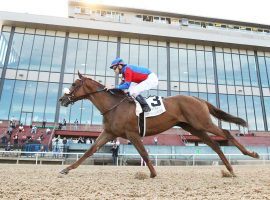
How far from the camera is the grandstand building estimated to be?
32531mm

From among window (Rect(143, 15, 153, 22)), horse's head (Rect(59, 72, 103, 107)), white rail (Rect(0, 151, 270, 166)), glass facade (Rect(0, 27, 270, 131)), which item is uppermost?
window (Rect(143, 15, 153, 22))

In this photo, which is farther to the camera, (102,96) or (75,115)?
(75,115)

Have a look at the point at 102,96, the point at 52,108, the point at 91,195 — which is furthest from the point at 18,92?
the point at 91,195

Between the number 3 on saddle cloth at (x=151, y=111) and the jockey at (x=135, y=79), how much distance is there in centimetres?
9

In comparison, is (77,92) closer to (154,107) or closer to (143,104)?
(143,104)

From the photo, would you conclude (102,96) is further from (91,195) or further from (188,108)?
(91,195)

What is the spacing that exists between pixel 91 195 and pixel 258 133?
119 ft

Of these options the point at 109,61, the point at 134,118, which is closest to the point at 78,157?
the point at 134,118

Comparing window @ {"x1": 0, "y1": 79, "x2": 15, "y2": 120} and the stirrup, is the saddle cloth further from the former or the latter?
window @ {"x1": 0, "y1": 79, "x2": 15, "y2": 120}

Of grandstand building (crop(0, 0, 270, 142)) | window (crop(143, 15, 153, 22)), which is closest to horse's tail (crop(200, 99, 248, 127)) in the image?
grandstand building (crop(0, 0, 270, 142))

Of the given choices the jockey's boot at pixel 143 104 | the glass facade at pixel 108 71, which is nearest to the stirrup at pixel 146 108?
the jockey's boot at pixel 143 104

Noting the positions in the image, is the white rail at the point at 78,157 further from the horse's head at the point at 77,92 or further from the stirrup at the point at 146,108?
the stirrup at the point at 146,108

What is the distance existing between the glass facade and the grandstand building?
4.2 inches

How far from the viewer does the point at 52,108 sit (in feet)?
105
